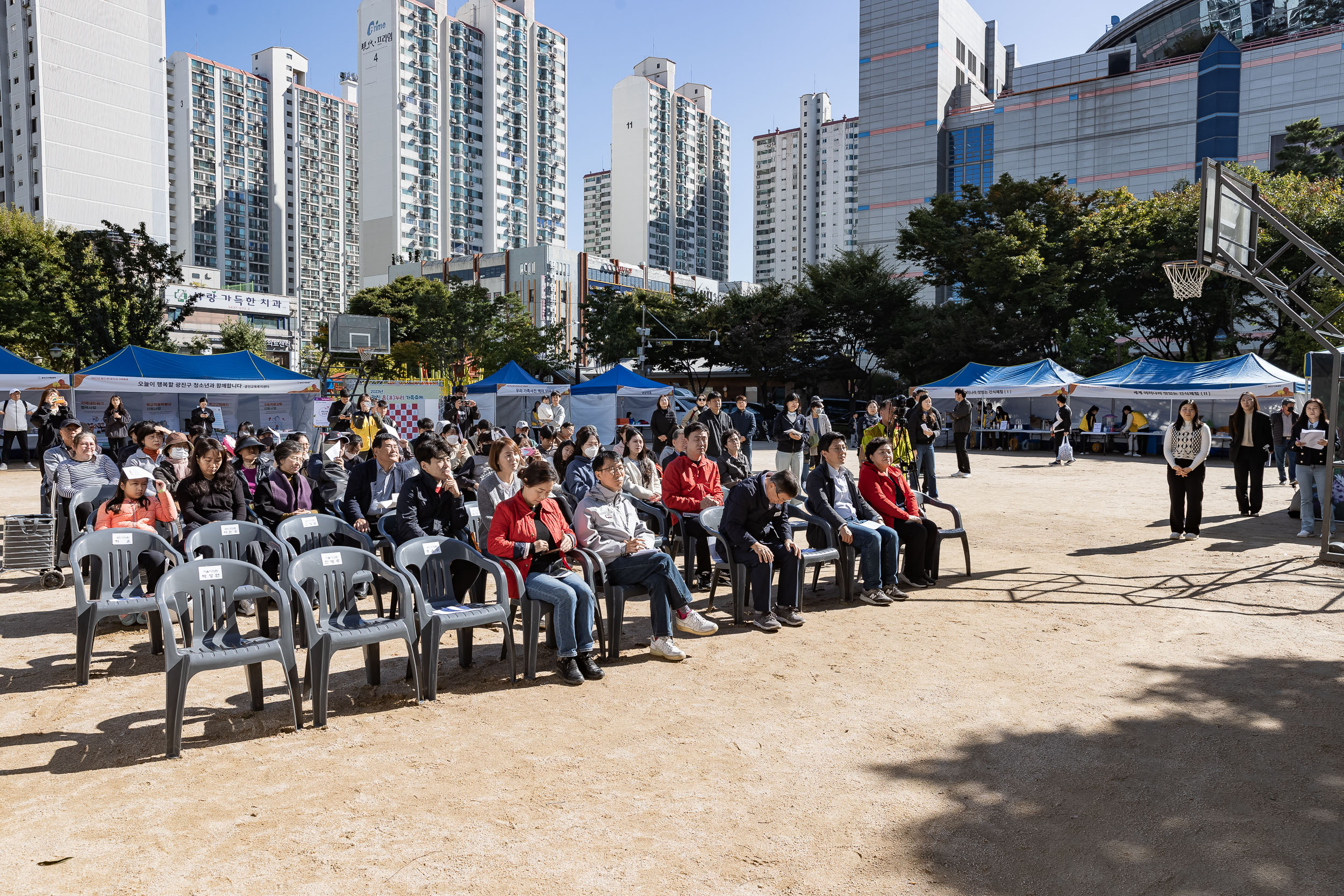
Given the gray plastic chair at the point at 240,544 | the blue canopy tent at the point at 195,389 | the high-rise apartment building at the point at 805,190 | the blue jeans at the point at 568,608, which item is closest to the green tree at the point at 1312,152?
the blue canopy tent at the point at 195,389

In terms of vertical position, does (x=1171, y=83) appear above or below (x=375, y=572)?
above

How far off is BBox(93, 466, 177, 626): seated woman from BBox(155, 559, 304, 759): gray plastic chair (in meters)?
1.48

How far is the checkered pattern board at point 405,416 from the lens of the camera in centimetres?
1669

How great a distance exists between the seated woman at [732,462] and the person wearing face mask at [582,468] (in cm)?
186

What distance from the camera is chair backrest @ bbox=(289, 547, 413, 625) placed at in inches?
180

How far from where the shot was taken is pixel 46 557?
7.46 meters

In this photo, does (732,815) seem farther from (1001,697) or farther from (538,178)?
(538,178)

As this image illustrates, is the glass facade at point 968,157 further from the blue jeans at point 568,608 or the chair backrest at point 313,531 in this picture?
the blue jeans at point 568,608

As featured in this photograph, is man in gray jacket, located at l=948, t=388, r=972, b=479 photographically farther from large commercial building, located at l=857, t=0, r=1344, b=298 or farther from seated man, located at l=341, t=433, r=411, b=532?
large commercial building, located at l=857, t=0, r=1344, b=298

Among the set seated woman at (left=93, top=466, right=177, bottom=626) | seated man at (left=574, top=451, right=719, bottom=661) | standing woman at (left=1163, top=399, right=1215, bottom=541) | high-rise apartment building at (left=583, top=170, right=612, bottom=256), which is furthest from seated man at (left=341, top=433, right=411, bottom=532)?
high-rise apartment building at (left=583, top=170, right=612, bottom=256)

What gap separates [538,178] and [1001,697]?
365 ft

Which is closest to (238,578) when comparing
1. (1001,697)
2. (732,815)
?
(732,815)

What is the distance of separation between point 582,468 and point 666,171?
127 meters

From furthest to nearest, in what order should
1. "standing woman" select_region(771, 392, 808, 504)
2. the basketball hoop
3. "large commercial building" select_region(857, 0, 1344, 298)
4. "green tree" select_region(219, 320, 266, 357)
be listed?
"green tree" select_region(219, 320, 266, 357)
"large commercial building" select_region(857, 0, 1344, 298)
"standing woman" select_region(771, 392, 808, 504)
the basketball hoop
